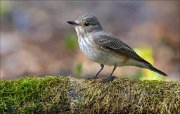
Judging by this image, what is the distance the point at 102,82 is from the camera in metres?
7.75

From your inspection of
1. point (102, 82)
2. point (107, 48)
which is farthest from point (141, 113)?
point (107, 48)

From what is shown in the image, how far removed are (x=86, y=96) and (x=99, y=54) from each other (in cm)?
96

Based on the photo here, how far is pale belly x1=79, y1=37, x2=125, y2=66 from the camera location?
27.5ft

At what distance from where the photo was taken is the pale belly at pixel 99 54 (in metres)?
8.38

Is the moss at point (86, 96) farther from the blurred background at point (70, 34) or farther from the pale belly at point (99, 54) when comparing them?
the blurred background at point (70, 34)

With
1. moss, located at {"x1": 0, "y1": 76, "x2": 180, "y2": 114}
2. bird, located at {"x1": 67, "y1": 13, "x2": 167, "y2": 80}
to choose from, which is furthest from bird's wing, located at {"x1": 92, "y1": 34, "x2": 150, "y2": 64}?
moss, located at {"x1": 0, "y1": 76, "x2": 180, "y2": 114}

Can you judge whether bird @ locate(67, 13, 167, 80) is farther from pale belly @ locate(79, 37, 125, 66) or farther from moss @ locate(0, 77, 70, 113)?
moss @ locate(0, 77, 70, 113)

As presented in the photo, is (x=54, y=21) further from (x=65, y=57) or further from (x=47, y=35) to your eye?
(x=65, y=57)

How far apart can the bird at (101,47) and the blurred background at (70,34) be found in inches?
72.9

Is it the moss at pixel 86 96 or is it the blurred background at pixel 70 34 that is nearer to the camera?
the moss at pixel 86 96

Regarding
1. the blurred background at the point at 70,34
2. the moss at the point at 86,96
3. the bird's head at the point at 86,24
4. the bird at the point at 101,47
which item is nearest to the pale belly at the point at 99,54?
the bird at the point at 101,47

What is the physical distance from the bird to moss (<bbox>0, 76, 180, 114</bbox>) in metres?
0.75

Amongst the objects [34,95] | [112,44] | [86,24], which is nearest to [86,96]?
A: [34,95]

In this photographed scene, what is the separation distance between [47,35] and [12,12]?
1.82m
